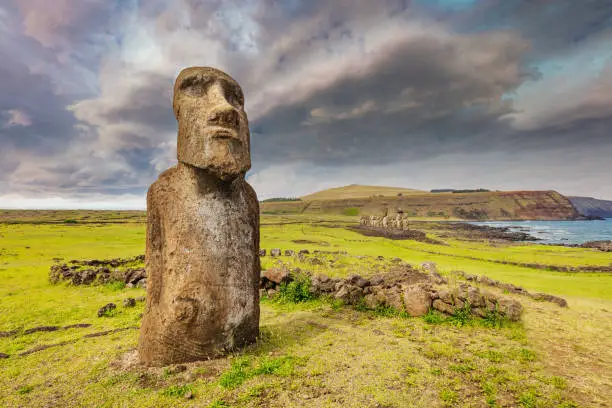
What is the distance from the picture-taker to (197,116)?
6.34 m

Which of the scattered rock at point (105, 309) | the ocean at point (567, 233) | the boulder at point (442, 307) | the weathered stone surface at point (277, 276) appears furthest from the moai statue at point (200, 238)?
the ocean at point (567, 233)

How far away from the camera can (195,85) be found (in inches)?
265

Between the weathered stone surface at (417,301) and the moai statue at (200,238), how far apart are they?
491cm

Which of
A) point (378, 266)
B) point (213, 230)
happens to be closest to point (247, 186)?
point (213, 230)

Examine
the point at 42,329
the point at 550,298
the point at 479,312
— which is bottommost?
the point at 42,329

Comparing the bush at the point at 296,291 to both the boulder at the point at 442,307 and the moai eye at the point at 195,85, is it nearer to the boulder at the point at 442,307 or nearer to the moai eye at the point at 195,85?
the boulder at the point at 442,307

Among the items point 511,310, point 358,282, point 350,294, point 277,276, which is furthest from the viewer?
point 277,276

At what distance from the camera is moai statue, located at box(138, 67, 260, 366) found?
6184 mm

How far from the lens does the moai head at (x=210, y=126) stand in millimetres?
6137

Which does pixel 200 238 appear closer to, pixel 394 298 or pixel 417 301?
pixel 394 298

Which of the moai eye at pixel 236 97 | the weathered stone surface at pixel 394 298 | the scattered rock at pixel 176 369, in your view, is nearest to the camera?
the scattered rock at pixel 176 369

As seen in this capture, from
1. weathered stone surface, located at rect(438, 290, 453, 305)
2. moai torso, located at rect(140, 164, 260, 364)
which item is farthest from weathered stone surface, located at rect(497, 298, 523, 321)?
moai torso, located at rect(140, 164, 260, 364)

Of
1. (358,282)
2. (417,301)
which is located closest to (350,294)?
(358,282)

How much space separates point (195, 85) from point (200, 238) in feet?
10.5
